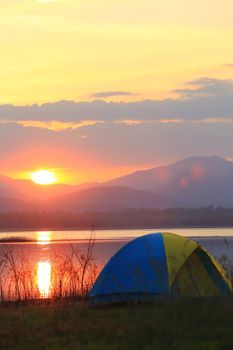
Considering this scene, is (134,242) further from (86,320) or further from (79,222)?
(79,222)

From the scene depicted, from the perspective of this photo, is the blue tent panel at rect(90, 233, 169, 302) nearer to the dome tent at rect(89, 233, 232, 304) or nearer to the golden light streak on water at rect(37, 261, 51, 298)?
the dome tent at rect(89, 233, 232, 304)

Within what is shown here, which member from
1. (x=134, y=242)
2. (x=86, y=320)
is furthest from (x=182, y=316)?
(x=134, y=242)

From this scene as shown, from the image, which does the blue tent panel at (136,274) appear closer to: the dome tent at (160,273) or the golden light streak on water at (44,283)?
the dome tent at (160,273)

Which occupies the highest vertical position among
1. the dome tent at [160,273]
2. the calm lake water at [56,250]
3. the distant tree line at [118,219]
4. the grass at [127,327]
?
the distant tree line at [118,219]

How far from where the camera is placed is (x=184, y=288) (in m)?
14.5

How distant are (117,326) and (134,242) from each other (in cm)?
373

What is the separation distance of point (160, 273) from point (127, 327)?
2921mm

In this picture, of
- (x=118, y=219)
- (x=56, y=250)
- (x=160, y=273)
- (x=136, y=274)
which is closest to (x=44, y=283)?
(x=136, y=274)

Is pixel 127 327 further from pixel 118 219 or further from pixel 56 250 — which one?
pixel 118 219

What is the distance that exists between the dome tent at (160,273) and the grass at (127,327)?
518 mm

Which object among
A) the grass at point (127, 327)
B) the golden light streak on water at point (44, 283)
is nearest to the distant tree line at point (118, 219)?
the golden light streak on water at point (44, 283)

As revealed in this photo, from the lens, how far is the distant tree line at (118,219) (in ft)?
321

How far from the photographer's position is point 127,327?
11.8 meters

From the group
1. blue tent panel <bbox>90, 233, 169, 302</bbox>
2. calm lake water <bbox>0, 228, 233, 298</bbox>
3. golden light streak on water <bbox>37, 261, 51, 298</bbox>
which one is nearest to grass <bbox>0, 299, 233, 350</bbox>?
blue tent panel <bbox>90, 233, 169, 302</bbox>
